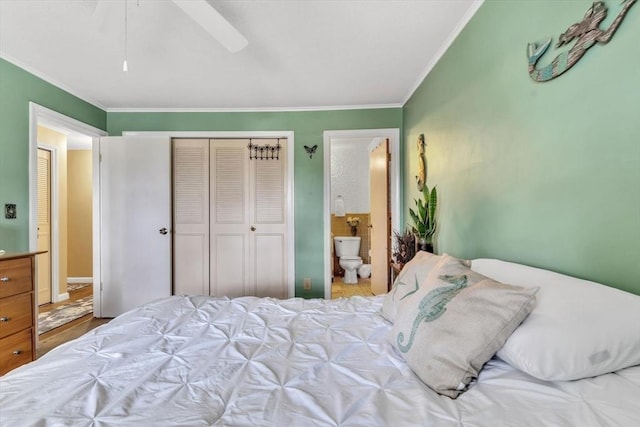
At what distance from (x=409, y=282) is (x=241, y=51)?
200 centimetres

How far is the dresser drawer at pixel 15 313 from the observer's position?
5.91 ft

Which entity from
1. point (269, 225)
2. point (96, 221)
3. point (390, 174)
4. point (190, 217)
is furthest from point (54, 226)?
point (390, 174)

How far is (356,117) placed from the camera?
128 inches

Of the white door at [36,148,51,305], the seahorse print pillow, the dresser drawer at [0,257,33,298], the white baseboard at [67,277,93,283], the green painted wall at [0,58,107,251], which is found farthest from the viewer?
the white baseboard at [67,277,93,283]

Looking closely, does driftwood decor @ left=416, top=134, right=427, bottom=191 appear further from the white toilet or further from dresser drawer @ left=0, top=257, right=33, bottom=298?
dresser drawer @ left=0, top=257, right=33, bottom=298

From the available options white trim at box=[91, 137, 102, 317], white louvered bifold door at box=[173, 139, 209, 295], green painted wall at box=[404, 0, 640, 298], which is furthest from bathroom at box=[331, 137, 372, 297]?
white trim at box=[91, 137, 102, 317]

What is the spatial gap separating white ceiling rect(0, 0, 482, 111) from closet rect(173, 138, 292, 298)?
59 cm

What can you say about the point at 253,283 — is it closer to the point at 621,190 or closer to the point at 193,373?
the point at 193,373

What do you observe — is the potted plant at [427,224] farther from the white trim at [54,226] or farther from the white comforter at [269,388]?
the white trim at [54,226]

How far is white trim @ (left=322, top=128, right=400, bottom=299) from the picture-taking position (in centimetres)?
321

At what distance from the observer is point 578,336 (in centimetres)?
70

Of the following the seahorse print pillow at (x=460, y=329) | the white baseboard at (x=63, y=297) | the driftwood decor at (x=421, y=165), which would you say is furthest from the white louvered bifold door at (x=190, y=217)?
the seahorse print pillow at (x=460, y=329)

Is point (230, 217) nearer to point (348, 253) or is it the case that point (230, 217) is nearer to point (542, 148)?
point (348, 253)

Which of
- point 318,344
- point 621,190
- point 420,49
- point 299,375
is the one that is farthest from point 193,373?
point 420,49
